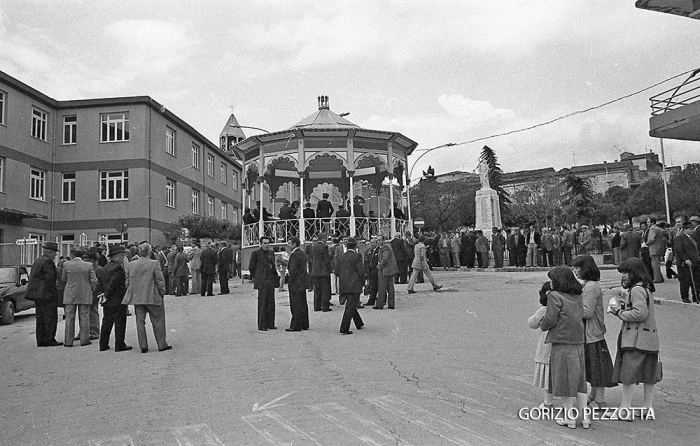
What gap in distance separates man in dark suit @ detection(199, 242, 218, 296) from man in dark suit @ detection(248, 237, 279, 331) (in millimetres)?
7255

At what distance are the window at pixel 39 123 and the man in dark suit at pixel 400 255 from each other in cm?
2155

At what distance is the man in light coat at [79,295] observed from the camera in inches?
412

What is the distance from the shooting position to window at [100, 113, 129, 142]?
33000mm

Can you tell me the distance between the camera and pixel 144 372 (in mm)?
8203

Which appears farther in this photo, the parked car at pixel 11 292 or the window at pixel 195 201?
the window at pixel 195 201

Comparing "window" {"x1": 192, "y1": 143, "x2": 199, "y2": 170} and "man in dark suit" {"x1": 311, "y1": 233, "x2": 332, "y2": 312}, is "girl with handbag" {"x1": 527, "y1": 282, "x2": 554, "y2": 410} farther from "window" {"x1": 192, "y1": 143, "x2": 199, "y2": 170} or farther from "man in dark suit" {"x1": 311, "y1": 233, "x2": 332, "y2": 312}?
"window" {"x1": 192, "y1": 143, "x2": 199, "y2": 170}

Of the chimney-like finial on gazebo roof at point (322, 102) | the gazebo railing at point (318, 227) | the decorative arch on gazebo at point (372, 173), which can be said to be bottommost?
the gazebo railing at point (318, 227)

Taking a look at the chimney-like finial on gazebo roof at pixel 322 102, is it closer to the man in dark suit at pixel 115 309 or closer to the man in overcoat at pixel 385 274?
the man in overcoat at pixel 385 274

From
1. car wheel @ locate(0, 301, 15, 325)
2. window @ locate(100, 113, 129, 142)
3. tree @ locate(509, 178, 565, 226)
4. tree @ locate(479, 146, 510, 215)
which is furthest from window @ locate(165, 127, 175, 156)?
tree @ locate(479, 146, 510, 215)

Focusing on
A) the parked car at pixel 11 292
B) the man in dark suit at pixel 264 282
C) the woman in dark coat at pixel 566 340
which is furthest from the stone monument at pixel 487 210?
the woman in dark coat at pixel 566 340

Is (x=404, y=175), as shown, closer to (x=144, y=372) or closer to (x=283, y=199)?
(x=283, y=199)

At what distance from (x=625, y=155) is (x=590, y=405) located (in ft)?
355

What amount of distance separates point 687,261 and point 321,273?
728cm

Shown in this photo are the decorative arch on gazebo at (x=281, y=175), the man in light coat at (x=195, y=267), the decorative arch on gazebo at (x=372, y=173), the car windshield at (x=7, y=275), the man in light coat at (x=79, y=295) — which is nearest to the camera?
the man in light coat at (x=79, y=295)
